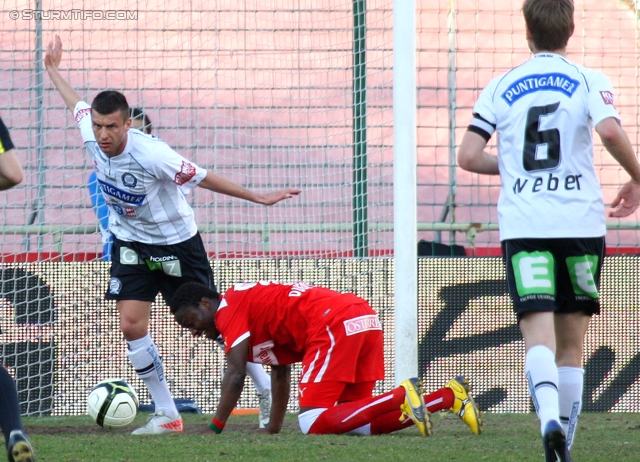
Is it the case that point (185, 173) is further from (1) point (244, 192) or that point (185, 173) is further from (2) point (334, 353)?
(2) point (334, 353)

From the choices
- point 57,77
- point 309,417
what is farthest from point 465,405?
point 57,77

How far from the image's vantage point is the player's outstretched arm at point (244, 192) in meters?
5.01

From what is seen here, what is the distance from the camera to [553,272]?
11.1ft

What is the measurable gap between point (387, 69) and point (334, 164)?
31.2 inches

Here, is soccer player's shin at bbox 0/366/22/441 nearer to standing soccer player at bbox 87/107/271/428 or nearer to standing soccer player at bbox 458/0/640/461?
Result: standing soccer player at bbox 458/0/640/461

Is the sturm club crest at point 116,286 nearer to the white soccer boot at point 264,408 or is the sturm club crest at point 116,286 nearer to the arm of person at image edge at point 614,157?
the white soccer boot at point 264,408

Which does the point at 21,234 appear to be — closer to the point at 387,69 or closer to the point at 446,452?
the point at 387,69

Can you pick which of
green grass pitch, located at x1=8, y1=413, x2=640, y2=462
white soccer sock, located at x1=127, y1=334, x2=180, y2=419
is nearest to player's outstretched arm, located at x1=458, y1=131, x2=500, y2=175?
green grass pitch, located at x1=8, y1=413, x2=640, y2=462

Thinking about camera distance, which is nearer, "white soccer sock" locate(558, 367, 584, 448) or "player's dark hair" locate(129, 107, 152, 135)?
"white soccer sock" locate(558, 367, 584, 448)

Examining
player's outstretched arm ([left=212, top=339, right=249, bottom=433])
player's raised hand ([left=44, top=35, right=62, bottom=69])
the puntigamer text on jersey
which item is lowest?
player's outstretched arm ([left=212, top=339, right=249, bottom=433])

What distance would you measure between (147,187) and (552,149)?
8.62 feet

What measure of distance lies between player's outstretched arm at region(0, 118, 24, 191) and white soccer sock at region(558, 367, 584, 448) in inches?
86.8

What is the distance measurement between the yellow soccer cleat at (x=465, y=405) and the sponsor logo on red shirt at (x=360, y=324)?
0.52 meters

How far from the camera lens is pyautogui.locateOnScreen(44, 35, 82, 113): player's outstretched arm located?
5641mm
